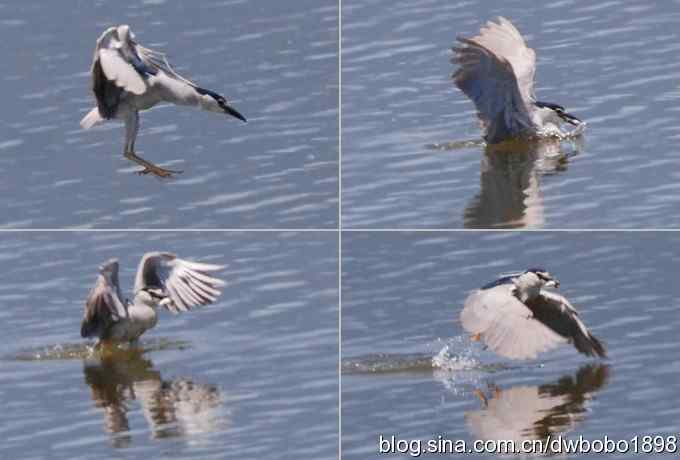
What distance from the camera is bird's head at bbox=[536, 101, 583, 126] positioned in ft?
76.6

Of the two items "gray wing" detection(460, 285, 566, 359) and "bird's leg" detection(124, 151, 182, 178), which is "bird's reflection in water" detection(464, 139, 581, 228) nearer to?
"gray wing" detection(460, 285, 566, 359)

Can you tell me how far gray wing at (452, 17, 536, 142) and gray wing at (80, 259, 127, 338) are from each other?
2986mm

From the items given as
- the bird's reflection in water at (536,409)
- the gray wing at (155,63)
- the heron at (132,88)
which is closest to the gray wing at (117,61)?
the heron at (132,88)

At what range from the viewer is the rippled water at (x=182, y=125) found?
2275 centimetres

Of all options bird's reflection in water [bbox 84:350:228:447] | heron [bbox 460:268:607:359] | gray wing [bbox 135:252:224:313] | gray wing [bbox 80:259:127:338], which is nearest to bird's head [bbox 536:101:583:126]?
heron [bbox 460:268:607:359]

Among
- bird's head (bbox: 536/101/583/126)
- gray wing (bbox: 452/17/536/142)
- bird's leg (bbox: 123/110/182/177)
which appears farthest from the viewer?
bird's head (bbox: 536/101/583/126)

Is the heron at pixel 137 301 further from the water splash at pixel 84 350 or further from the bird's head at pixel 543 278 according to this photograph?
the bird's head at pixel 543 278

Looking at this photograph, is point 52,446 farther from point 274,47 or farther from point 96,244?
point 274,47

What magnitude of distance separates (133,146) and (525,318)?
340 centimetres

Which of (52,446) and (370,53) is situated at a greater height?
(370,53)

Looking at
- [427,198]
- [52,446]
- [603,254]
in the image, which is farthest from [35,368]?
[603,254]

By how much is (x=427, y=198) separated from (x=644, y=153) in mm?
1745

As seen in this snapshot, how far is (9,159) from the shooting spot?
2355 centimetres

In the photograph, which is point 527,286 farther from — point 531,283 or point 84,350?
point 84,350
